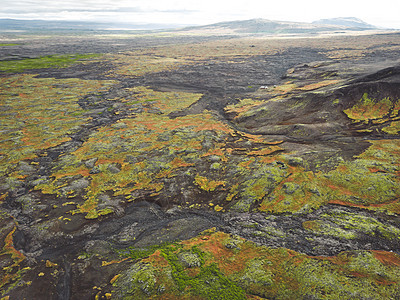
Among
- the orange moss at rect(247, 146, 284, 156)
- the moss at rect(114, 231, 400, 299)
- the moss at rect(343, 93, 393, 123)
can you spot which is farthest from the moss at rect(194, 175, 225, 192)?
the moss at rect(343, 93, 393, 123)

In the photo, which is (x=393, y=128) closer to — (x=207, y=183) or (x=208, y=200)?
(x=207, y=183)

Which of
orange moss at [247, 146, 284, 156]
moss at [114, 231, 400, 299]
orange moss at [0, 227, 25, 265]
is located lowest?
orange moss at [0, 227, 25, 265]

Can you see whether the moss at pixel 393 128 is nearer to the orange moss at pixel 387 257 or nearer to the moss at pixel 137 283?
the orange moss at pixel 387 257

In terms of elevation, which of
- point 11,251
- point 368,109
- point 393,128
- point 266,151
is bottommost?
point 11,251

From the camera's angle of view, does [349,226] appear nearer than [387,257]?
No

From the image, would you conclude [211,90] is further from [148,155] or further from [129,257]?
[129,257]

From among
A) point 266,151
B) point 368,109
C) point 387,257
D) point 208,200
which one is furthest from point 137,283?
point 368,109

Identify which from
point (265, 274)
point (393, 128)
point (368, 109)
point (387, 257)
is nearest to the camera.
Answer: point (265, 274)

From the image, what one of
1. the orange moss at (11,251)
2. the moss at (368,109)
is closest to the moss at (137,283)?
the orange moss at (11,251)

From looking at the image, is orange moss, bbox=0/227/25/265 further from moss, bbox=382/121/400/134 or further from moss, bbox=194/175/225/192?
moss, bbox=382/121/400/134

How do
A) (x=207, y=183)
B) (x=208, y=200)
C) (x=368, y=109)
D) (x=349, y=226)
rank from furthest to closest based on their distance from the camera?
(x=368, y=109) < (x=207, y=183) < (x=208, y=200) < (x=349, y=226)

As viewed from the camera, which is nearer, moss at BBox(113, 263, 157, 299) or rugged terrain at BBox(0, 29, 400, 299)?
moss at BBox(113, 263, 157, 299)
